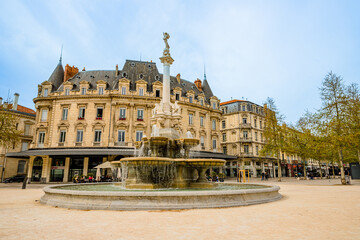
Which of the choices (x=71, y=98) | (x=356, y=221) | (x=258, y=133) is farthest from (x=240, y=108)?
(x=356, y=221)

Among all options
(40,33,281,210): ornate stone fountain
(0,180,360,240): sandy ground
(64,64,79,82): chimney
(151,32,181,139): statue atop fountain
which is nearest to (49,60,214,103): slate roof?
(64,64,79,82): chimney

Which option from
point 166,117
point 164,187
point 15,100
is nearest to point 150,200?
point 164,187

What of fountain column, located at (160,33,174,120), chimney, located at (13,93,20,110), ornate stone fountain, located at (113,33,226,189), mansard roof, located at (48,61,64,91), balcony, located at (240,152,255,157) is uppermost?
mansard roof, located at (48,61,64,91)

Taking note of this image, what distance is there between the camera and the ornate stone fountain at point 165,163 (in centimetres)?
1069

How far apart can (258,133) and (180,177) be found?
4885 centimetres

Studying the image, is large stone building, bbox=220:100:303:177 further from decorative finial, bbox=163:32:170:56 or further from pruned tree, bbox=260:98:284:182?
decorative finial, bbox=163:32:170:56

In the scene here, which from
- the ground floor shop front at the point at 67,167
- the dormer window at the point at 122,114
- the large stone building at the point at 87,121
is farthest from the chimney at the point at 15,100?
the dormer window at the point at 122,114

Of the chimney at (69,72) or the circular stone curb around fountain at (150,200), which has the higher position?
the chimney at (69,72)

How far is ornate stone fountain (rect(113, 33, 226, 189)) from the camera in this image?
10.7 meters

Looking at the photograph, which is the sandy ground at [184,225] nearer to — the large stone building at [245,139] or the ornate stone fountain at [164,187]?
the ornate stone fountain at [164,187]

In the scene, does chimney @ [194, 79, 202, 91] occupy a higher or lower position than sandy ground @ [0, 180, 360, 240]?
higher

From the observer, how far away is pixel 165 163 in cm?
1056

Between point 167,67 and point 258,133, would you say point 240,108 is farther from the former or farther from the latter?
point 167,67

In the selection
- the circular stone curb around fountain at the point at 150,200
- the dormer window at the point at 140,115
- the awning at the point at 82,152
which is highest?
the dormer window at the point at 140,115
